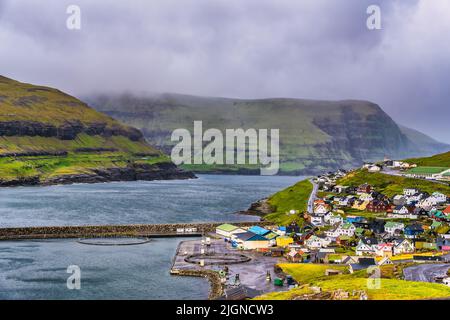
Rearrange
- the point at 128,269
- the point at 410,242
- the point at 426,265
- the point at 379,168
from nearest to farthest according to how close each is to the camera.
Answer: the point at 426,265 < the point at 128,269 < the point at 410,242 < the point at 379,168

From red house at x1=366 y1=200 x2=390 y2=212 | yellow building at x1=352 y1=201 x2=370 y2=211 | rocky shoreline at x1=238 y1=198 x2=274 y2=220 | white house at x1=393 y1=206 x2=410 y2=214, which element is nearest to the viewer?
white house at x1=393 y1=206 x2=410 y2=214

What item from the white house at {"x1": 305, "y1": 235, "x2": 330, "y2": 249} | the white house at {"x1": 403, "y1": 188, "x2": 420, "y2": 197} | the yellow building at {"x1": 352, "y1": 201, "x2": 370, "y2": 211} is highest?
the white house at {"x1": 403, "y1": 188, "x2": 420, "y2": 197}

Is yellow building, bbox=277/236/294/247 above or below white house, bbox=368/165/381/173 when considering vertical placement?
below

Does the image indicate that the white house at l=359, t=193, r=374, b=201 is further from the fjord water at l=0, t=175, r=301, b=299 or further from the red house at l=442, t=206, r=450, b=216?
the fjord water at l=0, t=175, r=301, b=299

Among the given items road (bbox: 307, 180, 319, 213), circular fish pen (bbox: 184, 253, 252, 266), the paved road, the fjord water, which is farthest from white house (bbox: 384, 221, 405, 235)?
the fjord water
